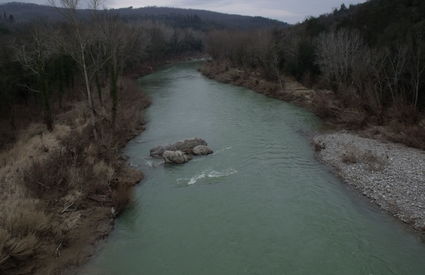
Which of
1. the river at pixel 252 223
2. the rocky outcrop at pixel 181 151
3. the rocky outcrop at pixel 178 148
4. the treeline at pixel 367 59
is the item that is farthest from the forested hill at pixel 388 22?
the rocky outcrop at pixel 178 148

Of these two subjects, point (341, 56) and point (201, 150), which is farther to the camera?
point (341, 56)

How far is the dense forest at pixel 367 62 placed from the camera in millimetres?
21531

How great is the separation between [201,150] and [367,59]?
16308mm

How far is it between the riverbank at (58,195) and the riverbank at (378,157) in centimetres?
997

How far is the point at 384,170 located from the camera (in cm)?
1445

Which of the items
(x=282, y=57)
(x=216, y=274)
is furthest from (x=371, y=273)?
(x=282, y=57)

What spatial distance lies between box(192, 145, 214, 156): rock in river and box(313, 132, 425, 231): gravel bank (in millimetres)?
6103

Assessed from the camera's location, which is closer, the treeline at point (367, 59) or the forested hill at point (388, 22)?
the treeline at point (367, 59)

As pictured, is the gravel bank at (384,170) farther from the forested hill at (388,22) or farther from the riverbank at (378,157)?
the forested hill at (388,22)

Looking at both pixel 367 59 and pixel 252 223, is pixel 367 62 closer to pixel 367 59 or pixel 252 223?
pixel 367 59

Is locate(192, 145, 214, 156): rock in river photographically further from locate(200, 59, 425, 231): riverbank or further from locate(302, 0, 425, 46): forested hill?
locate(302, 0, 425, 46): forested hill

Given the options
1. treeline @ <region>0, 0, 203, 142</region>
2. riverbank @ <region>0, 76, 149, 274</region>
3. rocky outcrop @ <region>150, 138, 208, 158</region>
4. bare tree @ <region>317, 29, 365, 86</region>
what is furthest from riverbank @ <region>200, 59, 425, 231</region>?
treeline @ <region>0, 0, 203, 142</region>

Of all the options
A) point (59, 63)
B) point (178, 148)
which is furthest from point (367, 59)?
point (59, 63)

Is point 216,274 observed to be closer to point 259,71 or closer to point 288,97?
point 288,97
